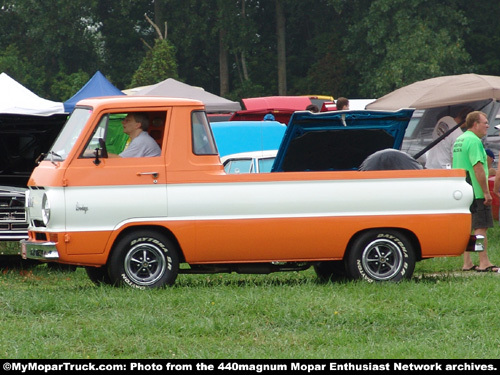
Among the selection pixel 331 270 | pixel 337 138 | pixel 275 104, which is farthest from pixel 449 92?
pixel 275 104

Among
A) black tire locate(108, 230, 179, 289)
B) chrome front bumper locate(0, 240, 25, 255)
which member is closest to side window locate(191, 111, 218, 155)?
black tire locate(108, 230, 179, 289)

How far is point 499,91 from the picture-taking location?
58.1 feet

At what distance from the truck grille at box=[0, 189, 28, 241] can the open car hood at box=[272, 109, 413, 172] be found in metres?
3.22

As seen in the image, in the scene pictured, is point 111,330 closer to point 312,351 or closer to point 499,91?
point 312,351

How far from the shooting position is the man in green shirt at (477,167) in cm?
1240

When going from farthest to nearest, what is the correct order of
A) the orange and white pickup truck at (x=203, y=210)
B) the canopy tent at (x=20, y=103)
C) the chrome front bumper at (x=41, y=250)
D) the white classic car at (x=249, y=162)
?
the canopy tent at (x=20, y=103) < the white classic car at (x=249, y=162) < the orange and white pickup truck at (x=203, y=210) < the chrome front bumper at (x=41, y=250)

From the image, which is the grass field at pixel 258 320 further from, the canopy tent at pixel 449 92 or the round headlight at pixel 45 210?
the canopy tent at pixel 449 92

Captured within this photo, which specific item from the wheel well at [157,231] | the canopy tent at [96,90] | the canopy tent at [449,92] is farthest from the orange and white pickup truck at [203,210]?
the canopy tent at [96,90]

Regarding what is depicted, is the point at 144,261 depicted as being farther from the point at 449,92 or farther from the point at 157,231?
the point at 449,92

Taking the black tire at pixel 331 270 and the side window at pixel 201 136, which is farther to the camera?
the black tire at pixel 331 270

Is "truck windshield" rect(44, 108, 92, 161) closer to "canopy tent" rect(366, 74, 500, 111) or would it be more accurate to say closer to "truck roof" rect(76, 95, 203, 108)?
"truck roof" rect(76, 95, 203, 108)

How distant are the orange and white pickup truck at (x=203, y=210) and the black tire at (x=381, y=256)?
0.01 meters

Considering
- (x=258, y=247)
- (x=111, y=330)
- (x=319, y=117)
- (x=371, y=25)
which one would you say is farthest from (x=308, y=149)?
(x=371, y=25)

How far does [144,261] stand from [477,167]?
434cm
